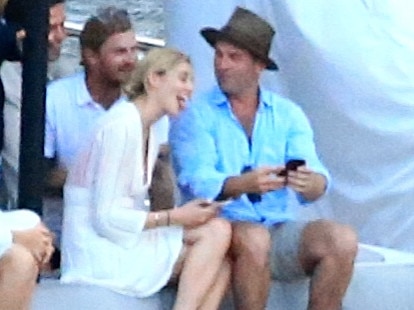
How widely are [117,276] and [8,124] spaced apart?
0.64m

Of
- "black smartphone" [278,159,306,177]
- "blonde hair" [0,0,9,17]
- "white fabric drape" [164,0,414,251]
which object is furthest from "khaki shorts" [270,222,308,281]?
"blonde hair" [0,0,9,17]

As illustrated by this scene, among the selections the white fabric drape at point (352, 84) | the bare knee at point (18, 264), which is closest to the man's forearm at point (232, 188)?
the bare knee at point (18, 264)

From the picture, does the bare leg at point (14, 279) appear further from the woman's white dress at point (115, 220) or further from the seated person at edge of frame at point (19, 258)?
the woman's white dress at point (115, 220)

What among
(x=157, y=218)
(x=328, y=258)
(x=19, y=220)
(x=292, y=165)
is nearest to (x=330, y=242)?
(x=328, y=258)

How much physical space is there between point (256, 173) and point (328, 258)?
38 centimetres

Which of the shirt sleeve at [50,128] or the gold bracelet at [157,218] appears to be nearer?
the gold bracelet at [157,218]

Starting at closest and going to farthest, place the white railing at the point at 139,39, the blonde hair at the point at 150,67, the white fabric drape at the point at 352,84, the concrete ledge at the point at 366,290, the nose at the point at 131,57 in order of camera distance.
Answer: the blonde hair at the point at 150,67 → the concrete ledge at the point at 366,290 → the nose at the point at 131,57 → the white fabric drape at the point at 352,84 → the white railing at the point at 139,39

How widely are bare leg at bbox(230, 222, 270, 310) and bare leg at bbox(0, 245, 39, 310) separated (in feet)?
2.89

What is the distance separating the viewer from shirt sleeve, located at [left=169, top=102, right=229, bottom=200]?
4977mm

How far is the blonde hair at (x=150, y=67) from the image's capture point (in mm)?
4809

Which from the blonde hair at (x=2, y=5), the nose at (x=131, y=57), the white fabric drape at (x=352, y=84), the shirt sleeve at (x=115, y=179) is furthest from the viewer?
the white fabric drape at (x=352, y=84)

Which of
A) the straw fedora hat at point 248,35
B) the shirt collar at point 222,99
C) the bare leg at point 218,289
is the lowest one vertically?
the bare leg at point 218,289

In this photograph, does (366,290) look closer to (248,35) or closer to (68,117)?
(248,35)

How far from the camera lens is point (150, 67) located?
4.80m
